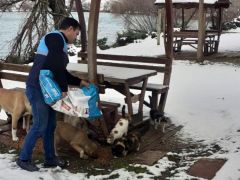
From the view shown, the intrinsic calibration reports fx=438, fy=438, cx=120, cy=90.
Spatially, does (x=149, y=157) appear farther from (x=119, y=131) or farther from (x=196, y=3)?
(x=196, y=3)

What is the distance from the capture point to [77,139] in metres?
5.88

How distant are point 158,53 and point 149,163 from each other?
14.1 metres

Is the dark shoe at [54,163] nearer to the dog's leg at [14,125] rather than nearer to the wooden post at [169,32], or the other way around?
the dog's leg at [14,125]

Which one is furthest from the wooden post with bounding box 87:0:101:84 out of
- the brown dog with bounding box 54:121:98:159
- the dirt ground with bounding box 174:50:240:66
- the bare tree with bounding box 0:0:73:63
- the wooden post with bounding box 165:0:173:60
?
the dirt ground with bounding box 174:50:240:66

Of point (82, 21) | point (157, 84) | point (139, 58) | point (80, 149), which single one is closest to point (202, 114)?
point (157, 84)

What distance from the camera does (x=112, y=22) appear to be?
40.2 metres

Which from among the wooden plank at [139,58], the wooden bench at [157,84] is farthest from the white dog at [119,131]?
the wooden plank at [139,58]

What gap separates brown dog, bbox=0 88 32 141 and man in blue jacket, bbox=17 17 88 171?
3.54 feet

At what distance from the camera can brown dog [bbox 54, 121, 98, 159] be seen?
588 centimetres

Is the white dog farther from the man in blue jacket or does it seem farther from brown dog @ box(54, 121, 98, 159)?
the man in blue jacket

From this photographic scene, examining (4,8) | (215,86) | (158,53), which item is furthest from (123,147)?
(158,53)

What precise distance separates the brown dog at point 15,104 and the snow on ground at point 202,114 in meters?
0.65

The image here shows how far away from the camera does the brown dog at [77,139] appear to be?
5.88 m

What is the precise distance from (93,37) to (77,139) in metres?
1.40
